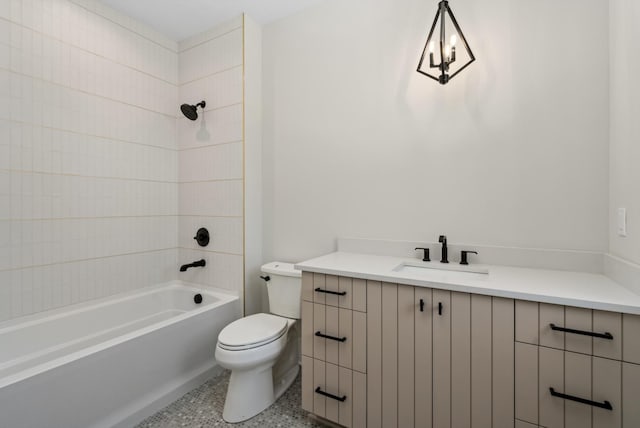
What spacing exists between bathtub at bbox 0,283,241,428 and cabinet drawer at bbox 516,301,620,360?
5.98 ft

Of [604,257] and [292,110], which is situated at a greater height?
[292,110]

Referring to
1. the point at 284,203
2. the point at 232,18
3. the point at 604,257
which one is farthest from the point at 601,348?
the point at 232,18

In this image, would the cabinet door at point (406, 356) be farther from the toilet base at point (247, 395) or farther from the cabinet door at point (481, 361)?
the toilet base at point (247, 395)

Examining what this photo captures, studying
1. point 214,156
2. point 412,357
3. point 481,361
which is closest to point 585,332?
point 481,361

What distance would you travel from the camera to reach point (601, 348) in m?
0.99

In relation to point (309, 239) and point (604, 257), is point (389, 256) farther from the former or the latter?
point (604, 257)

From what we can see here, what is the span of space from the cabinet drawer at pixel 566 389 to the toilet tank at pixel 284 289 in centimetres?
122

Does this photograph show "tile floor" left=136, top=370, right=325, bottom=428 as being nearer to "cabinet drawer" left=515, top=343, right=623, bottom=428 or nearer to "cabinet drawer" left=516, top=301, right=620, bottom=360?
"cabinet drawer" left=515, top=343, right=623, bottom=428

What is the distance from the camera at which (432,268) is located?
163 centimetres

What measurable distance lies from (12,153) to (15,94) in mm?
347

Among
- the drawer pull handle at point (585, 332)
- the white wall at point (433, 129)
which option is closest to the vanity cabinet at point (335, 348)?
the white wall at point (433, 129)

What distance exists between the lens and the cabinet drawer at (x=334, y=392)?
4.68ft

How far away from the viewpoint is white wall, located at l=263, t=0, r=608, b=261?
1418mm

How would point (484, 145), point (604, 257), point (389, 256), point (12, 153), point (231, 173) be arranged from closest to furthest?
point (604, 257)
point (484, 145)
point (12, 153)
point (389, 256)
point (231, 173)
